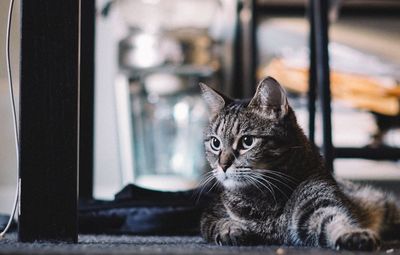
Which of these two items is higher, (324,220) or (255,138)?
(255,138)

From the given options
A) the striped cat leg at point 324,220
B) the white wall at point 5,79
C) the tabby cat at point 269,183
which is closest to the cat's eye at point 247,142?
the tabby cat at point 269,183

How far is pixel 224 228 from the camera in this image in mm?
969

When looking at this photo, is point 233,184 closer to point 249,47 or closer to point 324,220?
point 324,220

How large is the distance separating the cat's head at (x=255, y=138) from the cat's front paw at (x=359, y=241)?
0.22 meters

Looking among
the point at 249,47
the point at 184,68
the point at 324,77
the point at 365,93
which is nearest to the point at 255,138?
the point at 324,77

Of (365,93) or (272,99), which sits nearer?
(272,99)

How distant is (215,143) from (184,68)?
1.72m

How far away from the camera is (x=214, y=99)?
1.17m

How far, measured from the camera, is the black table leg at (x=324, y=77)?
1.29 meters

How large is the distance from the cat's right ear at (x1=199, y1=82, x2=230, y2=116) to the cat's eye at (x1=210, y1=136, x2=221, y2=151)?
0.26 feet

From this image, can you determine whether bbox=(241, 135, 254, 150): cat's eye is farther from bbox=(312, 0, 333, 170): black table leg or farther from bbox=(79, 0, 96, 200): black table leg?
bbox=(79, 0, 96, 200): black table leg

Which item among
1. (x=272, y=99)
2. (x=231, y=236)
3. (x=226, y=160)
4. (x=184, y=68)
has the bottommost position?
(x=231, y=236)

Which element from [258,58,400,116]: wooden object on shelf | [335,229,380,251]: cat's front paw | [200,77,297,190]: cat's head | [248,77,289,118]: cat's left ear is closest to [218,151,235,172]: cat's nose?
[200,77,297,190]: cat's head

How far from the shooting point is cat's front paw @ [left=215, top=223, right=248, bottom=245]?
3.06 feet
